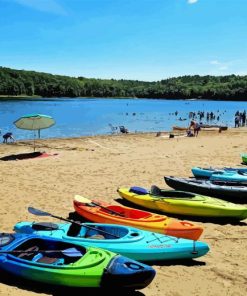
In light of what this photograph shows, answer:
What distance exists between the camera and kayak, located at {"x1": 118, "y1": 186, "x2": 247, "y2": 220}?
10.8 metres

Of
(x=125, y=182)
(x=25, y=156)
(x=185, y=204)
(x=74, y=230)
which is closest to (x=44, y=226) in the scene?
(x=74, y=230)

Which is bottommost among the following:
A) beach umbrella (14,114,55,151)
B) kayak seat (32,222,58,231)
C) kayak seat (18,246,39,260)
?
kayak seat (18,246,39,260)

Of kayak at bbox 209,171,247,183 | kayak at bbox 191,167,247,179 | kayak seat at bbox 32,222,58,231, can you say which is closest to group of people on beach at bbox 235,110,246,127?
kayak at bbox 191,167,247,179

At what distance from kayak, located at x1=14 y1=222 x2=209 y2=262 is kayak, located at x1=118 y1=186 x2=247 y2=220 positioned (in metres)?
3.02

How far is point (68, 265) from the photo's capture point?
21.7ft

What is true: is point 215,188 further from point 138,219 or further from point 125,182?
point 138,219

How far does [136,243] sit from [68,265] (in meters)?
1.64

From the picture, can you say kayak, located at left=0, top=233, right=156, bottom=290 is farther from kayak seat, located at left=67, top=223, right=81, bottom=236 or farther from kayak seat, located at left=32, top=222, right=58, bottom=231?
kayak seat, located at left=67, top=223, right=81, bottom=236

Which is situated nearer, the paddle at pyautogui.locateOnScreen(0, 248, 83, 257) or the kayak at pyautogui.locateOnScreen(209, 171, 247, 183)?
the paddle at pyautogui.locateOnScreen(0, 248, 83, 257)

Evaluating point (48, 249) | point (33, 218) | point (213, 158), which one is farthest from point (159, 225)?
point (213, 158)

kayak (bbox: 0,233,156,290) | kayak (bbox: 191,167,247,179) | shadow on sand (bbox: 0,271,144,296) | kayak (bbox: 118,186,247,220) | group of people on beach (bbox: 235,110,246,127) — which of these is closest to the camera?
kayak (bbox: 0,233,156,290)

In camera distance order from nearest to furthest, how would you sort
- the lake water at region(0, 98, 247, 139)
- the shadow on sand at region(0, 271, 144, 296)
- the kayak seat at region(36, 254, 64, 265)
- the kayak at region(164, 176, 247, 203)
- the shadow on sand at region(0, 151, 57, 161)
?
the shadow on sand at region(0, 271, 144, 296) → the kayak seat at region(36, 254, 64, 265) → the kayak at region(164, 176, 247, 203) → the shadow on sand at region(0, 151, 57, 161) → the lake water at region(0, 98, 247, 139)

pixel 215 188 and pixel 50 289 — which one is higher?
pixel 215 188

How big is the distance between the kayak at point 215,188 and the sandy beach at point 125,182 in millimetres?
1595
